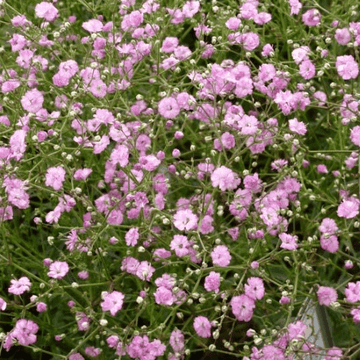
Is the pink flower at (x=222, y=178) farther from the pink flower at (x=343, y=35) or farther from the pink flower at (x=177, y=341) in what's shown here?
the pink flower at (x=343, y=35)

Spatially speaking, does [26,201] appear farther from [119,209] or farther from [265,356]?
[265,356]

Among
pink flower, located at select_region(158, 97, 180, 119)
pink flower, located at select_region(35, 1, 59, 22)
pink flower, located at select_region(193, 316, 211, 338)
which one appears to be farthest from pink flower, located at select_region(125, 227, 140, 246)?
pink flower, located at select_region(35, 1, 59, 22)

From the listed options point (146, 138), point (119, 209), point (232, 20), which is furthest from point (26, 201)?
point (232, 20)

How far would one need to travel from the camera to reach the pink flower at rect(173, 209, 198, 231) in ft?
7.00

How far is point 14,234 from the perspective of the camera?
2809 mm

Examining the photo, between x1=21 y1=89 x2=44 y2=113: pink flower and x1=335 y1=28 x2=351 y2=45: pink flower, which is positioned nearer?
x1=21 y1=89 x2=44 y2=113: pink flower

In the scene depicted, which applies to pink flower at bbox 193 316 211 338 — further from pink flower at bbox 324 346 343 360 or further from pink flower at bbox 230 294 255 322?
pink flower at bbox 324 346 343 360

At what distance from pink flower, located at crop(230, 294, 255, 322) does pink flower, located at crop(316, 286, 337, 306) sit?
27 centimetres

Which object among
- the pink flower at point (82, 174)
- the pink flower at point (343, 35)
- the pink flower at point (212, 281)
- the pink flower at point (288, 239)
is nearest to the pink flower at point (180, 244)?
the pink flower at point (212, 281)

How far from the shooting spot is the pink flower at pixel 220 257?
84.5 inches

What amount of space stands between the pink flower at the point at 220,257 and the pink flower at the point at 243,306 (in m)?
0.12

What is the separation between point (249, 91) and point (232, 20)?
1.37ft

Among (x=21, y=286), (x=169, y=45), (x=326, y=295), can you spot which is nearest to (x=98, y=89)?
(x=169, y=45)

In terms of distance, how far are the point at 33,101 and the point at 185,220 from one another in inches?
32.1
